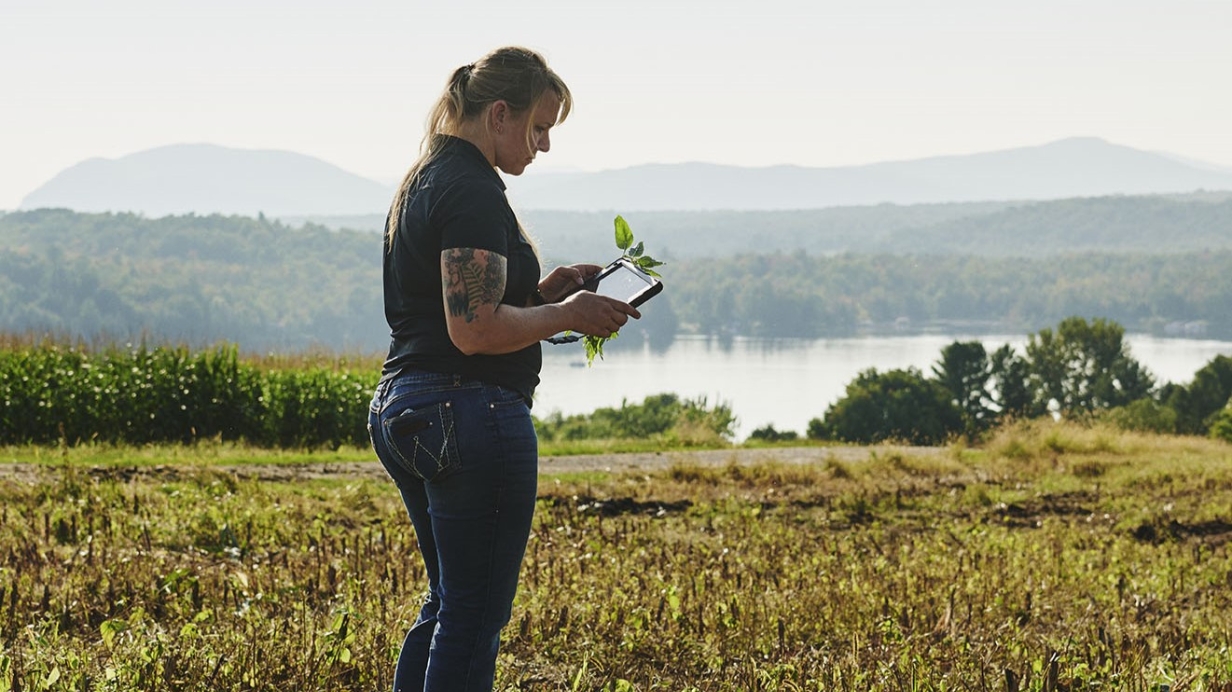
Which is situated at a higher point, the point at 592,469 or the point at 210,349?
the point at 210,349

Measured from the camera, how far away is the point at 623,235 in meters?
3.55

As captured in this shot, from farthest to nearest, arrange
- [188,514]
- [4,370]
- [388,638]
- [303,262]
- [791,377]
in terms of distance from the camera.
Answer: [303,262]
[791,377]
[4,370]
[188,514]
[388,638]

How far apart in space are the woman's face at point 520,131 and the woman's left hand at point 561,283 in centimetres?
34

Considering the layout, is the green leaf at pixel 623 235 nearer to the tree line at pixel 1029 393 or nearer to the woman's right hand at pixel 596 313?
the woman's right hand at pixel 596 313

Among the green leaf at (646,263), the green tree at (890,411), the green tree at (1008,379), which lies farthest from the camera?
the green tree at (1008,379)

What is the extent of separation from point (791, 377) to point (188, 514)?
128158 millimetres

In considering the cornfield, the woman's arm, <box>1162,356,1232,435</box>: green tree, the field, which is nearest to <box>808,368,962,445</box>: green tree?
<box>1162,356,1232,435</box>: green tree

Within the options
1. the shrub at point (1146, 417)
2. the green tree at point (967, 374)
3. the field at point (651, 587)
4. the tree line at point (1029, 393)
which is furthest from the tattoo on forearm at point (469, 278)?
the green tree at point (967, 374)

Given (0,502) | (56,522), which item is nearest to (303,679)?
(56,522)

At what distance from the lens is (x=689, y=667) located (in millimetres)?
4535

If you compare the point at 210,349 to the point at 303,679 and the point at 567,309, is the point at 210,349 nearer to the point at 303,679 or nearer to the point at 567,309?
the point at 303,679

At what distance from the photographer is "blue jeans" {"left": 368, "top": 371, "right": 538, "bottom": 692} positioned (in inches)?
110

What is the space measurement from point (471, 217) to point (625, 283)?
585 mm

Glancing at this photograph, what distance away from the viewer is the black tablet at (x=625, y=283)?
10.1 feet
